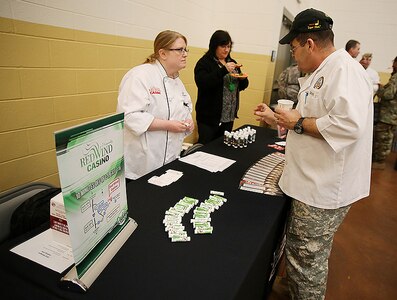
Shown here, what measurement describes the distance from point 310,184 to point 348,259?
1.45m

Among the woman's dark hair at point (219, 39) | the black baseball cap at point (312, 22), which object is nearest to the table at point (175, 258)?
the black baseball cap at point (312, 22)

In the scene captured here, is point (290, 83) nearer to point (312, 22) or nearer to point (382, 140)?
point (382, 140)

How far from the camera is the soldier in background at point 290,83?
3840mm

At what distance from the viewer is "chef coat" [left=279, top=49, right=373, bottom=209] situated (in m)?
1.17

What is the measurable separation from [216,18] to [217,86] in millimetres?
1950

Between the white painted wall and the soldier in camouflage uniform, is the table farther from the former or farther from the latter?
the soldier in camouflage uniform

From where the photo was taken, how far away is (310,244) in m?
1.44

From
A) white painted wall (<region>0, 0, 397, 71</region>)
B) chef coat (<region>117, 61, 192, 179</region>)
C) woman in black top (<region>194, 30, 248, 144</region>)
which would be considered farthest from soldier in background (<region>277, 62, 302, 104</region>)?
chef coat (<region>117, 61, 192, 179</region>)

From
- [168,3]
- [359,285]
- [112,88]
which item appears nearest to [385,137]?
→ [359,285]

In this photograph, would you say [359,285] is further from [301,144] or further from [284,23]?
[284,23]

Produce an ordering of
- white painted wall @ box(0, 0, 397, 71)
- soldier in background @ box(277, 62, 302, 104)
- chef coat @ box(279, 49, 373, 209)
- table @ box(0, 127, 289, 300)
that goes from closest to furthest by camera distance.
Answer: table @ box(0, 127, 289, 300)
chef coat @ box(279, 49, 373, 209)
white painted wall @ box(0, 0, 397, 71)
soldier in background @ box(277, 62, 302, 104)

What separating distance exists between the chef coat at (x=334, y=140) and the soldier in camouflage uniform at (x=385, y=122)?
3.50m

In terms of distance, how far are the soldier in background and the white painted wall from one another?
57 centimetres

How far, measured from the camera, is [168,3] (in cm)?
308
